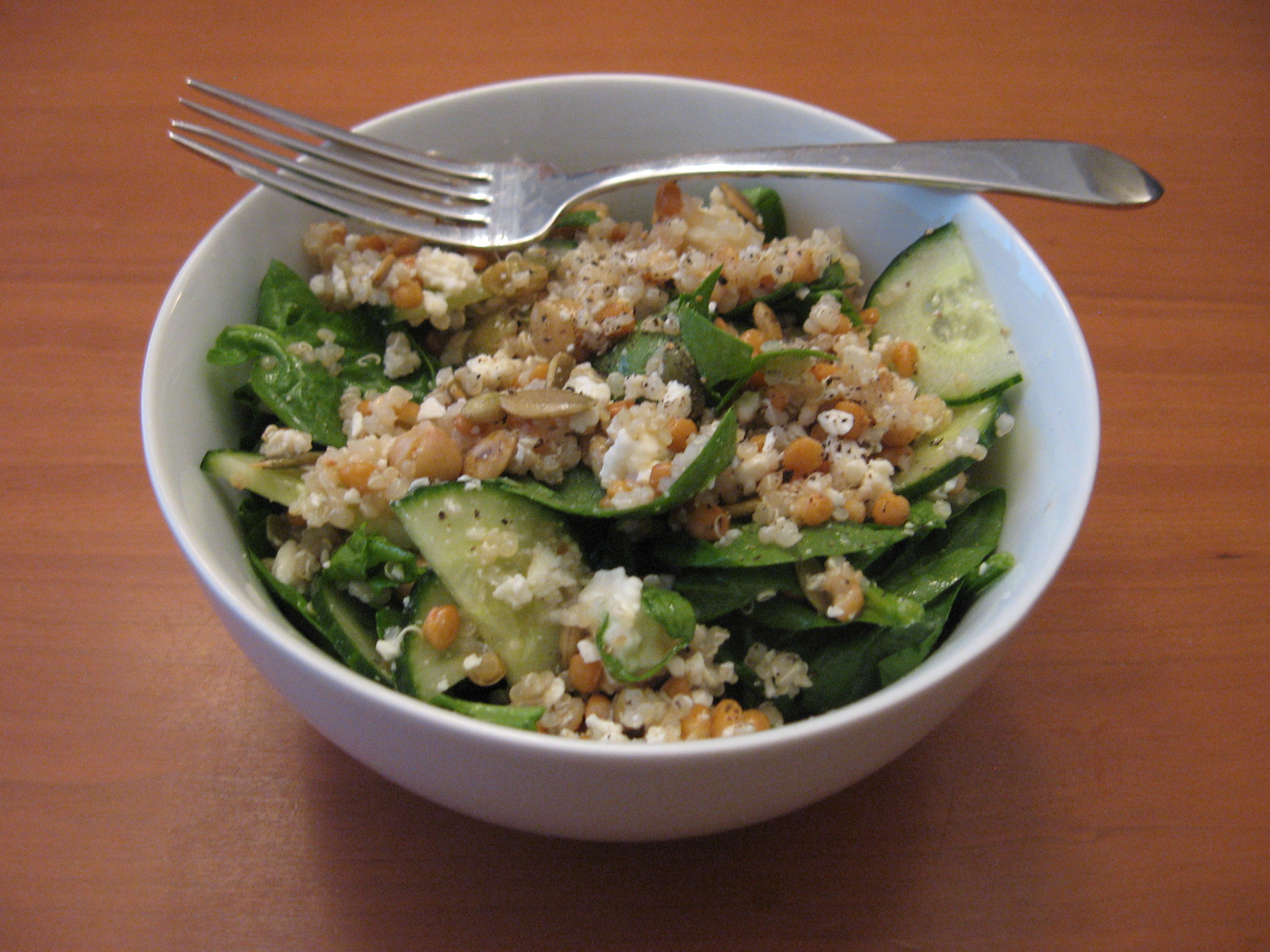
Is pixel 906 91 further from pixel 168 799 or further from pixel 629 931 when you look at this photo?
pixel 168 799

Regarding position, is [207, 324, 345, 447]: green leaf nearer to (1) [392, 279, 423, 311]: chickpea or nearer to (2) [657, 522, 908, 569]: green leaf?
(1) [392, 279, 423, 311]: chickpea

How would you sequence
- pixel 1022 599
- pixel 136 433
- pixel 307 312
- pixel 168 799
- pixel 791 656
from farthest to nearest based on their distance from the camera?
pixel 136 433
pixel 307 312
pixel 168 799
pixel 791 656
pixel 1022 599

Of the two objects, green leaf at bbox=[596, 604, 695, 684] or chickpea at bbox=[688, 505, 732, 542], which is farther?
chickpea at bbox=[688, 505, 732, 542]

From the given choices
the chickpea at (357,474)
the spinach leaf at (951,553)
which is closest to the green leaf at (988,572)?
the spinach leaf at (951,553)

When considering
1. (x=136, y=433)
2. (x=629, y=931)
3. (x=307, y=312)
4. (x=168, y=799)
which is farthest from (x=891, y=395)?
(x=136, y=433)

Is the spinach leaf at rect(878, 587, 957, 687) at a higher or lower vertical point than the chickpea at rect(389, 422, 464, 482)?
lower

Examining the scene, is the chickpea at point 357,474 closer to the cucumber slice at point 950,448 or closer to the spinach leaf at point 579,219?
the spinach leaf at point 579,219

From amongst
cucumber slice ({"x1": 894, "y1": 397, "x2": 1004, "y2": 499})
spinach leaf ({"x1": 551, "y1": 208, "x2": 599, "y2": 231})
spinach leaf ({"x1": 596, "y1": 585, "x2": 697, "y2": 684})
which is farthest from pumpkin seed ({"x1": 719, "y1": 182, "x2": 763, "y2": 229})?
spinach leaf ({"x1": 596, "y1": 585, "x2": 697, "y2": 684})
